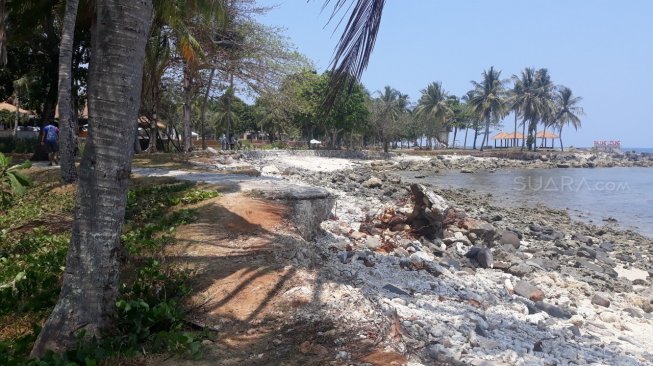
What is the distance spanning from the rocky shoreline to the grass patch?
146 centimetres

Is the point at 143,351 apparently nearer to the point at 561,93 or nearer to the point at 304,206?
the point at 304,206

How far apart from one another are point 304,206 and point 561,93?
7966 cm

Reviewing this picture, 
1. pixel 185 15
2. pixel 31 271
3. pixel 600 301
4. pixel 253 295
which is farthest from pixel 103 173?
pixel 185 15

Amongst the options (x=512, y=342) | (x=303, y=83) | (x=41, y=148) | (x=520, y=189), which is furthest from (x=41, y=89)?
A: (x=520, y=189)

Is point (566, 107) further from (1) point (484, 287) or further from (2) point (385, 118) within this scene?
(1) point (484, 287)

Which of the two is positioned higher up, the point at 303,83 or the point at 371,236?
the point at 303,83

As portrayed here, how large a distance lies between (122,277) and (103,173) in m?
2.26

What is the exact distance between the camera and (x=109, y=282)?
13.8ft

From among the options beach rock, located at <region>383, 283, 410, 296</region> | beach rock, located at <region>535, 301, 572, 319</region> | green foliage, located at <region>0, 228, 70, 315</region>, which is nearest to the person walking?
green foliage, located at <region>0, 228, 70, 315</region>

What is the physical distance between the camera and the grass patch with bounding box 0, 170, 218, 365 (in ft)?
13.2

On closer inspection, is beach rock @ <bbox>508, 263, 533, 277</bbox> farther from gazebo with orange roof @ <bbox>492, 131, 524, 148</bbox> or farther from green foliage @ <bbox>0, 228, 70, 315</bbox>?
gazebo with orange roof @ <bbox>492, 131, 524, 148</bbox>

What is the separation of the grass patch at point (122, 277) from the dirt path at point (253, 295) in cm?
21

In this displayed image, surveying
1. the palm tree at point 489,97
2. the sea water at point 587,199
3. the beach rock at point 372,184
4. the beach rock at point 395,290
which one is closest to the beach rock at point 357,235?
the beach rock at point 395,290

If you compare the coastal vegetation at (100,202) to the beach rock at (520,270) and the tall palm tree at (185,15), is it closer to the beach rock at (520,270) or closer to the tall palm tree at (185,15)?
the tall palm tree at (185,15)
